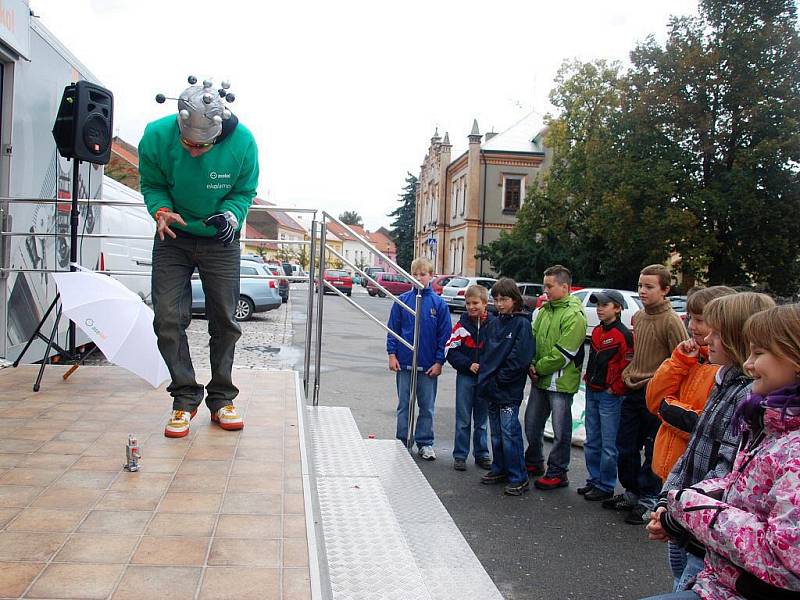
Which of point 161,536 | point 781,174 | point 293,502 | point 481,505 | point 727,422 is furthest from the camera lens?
point 781,174

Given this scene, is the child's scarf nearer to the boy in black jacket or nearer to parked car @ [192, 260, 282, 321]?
the boy in black jacket

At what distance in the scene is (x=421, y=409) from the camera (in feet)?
19.5

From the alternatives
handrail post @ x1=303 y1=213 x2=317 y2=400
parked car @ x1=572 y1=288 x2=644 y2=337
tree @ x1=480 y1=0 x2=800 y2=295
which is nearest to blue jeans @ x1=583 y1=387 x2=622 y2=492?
handrail post @ x1=303 y1=213 x2=317 y2=400

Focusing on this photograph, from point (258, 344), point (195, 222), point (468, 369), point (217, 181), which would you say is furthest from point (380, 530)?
point (258, 344)

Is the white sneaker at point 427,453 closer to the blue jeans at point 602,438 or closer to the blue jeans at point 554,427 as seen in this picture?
the blue jeans at point 554,427

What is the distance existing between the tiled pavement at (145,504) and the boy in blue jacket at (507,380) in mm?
1668

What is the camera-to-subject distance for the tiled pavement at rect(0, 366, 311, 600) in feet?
7.23

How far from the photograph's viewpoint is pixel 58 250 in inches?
255

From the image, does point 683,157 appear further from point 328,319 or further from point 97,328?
point 97,328

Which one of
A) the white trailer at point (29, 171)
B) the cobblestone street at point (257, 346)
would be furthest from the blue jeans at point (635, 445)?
the white trailer at point (29, 171)

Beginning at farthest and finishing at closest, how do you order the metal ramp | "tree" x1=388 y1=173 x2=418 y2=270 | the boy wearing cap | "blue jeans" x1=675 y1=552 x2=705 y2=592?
"tree" x1=388 y1=173 x2=418 y2=270 → the boy wearing cap → the metal ramp → "blue jeans" x1=675 y1=552 x2=705 y2=592

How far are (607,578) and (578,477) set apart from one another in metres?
1.86

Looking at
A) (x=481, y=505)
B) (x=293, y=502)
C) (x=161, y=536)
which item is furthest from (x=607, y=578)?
(x=161, y=536)

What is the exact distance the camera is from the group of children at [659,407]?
5.71ft
